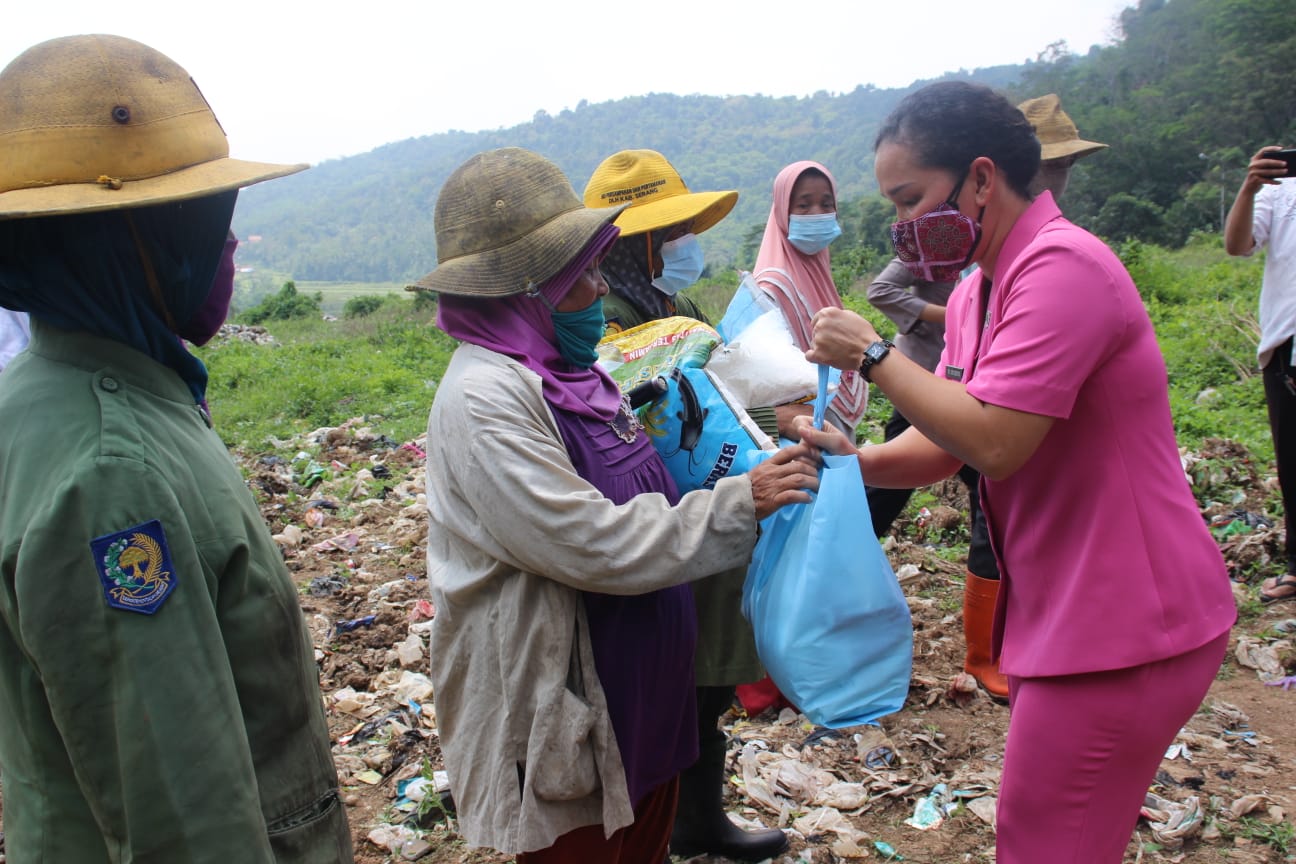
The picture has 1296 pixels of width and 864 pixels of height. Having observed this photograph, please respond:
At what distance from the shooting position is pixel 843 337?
6.11 feet

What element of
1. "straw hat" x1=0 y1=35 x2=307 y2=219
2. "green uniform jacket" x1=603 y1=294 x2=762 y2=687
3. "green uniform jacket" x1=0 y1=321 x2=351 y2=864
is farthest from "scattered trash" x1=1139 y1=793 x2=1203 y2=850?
"straw hat" x1=0 y1=35 x2=307 y2=219

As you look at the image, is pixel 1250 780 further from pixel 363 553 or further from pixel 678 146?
pixel 678 146

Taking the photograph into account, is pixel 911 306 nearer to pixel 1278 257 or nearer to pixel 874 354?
pixel 1278 257

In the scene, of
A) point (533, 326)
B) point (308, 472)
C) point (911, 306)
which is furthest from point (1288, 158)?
point (308, 472)

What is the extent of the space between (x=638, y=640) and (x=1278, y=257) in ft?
12.1

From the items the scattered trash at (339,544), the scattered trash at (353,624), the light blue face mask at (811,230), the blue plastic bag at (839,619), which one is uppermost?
the light blue face mask at (811,230)

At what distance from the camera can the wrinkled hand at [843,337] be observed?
1851 mm

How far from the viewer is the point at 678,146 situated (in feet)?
363

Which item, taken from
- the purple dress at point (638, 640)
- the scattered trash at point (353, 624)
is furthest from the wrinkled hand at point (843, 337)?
the scattered trash at point (353, 624)

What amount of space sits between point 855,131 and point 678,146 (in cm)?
2062

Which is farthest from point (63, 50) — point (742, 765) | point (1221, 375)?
point (1221, 375)

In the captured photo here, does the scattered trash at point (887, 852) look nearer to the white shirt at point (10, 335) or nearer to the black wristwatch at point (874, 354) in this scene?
the black wristwatch at point (874, 354)

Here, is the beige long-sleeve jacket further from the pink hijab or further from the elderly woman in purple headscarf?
the pink hijab

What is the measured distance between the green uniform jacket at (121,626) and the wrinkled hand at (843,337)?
44.3 inches
